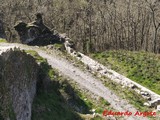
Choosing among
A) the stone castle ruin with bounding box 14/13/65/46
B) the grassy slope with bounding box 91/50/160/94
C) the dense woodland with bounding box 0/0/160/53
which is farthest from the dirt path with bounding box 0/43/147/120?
the dense woodland with bounding box 0/0/160/53

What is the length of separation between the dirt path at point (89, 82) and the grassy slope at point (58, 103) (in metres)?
0.99

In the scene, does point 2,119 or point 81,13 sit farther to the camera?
point 81,13

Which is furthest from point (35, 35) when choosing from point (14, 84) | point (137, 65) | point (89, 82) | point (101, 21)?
point (101, 21)

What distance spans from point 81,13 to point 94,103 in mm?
58930

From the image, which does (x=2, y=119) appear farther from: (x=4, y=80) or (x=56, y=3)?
(x=56, y=3)

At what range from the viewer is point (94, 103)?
90.1 ft

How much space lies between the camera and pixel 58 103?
21234 millimetres

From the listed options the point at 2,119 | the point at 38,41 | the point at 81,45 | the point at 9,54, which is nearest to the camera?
the point at 2,119

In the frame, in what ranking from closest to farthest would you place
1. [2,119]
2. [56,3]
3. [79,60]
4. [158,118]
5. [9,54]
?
[2,119] → [9,54] → [158,118] → [79,60] → [56,3]

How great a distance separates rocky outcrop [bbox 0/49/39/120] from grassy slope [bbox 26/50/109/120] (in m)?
1.61

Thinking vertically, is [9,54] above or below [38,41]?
above

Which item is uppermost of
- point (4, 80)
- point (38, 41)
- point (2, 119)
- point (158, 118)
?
point (4, 80)

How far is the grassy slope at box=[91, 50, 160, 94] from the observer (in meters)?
37.3

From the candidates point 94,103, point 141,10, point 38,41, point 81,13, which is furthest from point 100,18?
point 94,103
